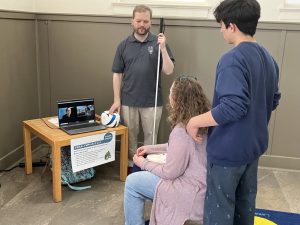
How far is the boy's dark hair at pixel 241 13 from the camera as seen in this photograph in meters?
1.42

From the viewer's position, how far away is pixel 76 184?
282 centimetres

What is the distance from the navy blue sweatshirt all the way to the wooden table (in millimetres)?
Answer: 1217

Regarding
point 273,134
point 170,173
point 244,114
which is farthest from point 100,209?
point 273,134

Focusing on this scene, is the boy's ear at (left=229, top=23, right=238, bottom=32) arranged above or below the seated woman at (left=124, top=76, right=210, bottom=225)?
above

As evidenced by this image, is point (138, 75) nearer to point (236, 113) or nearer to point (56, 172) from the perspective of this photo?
point (56, 172)

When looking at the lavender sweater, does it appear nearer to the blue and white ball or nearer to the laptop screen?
the blue and white ball

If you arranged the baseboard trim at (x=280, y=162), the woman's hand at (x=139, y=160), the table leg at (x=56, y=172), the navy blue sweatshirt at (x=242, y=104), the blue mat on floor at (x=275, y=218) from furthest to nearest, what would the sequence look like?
Answer: the baseboard trim at (x=280, y=162)
the table leg at (x=56, y=172)
the blue mat on floor at (x=275, y=218)
the woman's hand at (x=139, y=160)
the navy blue sweatshirt at (x=242, y=104)

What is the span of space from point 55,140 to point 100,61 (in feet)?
3.73

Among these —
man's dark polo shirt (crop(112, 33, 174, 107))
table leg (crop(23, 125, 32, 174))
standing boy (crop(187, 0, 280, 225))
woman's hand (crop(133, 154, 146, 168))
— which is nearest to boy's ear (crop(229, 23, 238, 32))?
standing boy (crop(187, 0, 280, 225))

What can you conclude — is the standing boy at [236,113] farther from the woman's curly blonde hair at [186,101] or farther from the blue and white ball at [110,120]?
the blue and white ball at [110,120]

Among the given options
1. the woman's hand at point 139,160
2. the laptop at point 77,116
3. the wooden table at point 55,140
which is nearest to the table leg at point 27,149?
the wooden table at point 55,140

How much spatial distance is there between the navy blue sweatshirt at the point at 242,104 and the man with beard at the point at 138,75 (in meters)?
1.25

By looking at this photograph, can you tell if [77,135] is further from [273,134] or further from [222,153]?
[273,134]

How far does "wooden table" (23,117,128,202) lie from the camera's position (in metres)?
2.44
